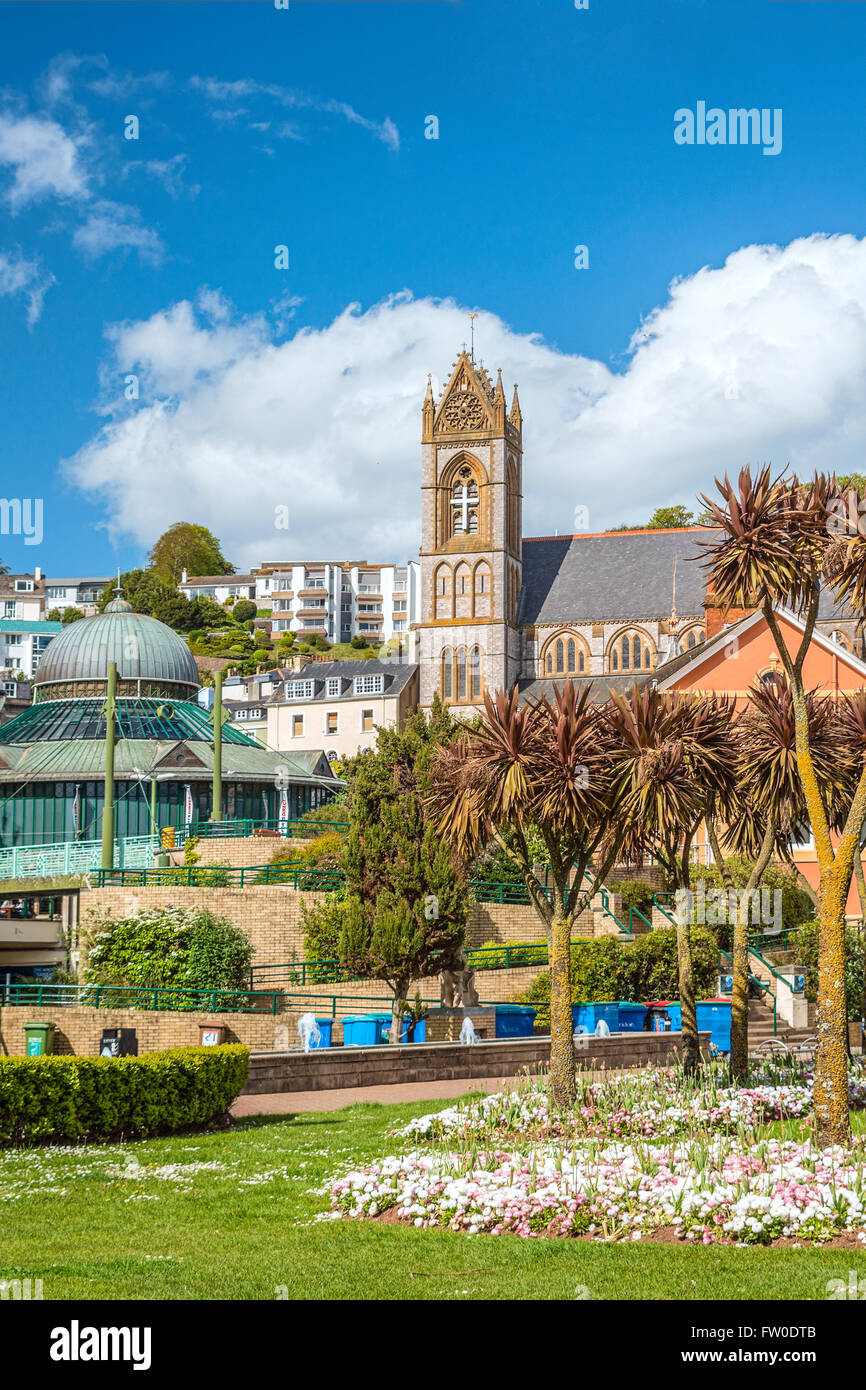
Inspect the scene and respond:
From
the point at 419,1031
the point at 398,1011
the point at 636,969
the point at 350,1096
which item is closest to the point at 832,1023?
the point at 350,1096

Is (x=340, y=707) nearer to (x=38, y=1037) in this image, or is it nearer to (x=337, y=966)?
(x=337, y=966)

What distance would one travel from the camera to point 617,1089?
17.9 metres

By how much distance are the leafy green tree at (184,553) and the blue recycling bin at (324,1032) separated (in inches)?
5463

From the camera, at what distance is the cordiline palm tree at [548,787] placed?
16906mm

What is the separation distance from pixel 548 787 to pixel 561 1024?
287 centimetres

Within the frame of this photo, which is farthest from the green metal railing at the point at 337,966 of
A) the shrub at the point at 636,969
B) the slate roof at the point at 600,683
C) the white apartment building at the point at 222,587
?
the white apartment building at the point at 222,587

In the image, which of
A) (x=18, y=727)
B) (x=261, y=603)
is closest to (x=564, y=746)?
(x=18, y=727)

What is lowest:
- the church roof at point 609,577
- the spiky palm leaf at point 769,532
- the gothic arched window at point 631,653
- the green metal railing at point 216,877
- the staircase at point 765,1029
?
the staircase at point 765,1029

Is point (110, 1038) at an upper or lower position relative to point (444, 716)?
lower

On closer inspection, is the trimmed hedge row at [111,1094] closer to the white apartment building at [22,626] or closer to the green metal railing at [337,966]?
the green metal railing at [337,966]

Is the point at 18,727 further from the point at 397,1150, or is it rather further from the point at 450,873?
the point at 397,1150

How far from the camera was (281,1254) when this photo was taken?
34.5 ft
